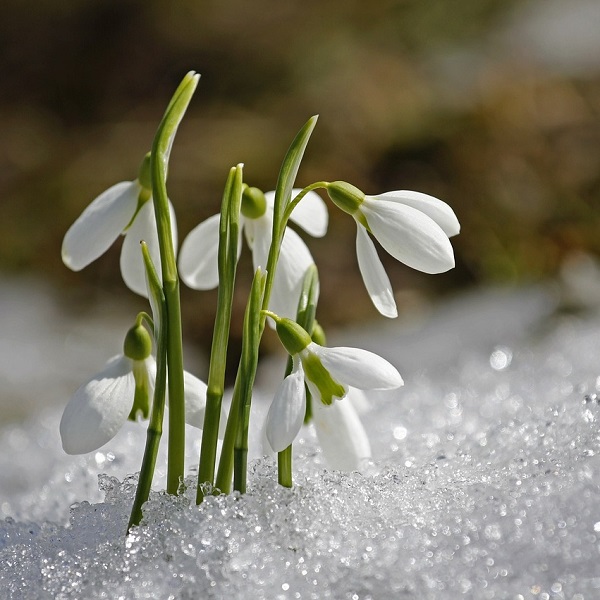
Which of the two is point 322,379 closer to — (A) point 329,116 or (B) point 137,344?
(B) point 137,344

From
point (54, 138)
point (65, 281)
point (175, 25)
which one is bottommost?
point (65, 281)

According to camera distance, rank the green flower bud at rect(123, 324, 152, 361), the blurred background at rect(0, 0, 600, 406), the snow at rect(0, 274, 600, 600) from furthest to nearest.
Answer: the blurred background at rect(0, 0, 600, 406)
the green flower bud at rect(123, 324, 152, 361)
the snow at rect(0, 274, 600, 600)

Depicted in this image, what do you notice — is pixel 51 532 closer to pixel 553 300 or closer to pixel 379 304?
pixel 379 304

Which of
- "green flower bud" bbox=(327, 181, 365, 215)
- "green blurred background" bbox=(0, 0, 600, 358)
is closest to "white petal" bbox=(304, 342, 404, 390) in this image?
"green flower bud" bbox=(327, 181, 365, 215)

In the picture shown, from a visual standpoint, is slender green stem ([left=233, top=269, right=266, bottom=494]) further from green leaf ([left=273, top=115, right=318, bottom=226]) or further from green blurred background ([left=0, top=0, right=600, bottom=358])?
green blurred background ([left=0, top=0, right=600, bottom=358])

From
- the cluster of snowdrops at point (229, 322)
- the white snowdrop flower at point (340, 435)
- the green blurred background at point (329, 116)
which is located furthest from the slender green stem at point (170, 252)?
the green blurred background at point (329, 116)

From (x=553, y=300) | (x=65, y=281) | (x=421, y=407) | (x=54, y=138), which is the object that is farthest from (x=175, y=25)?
(x=421, y=407)

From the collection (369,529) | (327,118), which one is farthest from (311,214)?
(327,118)
